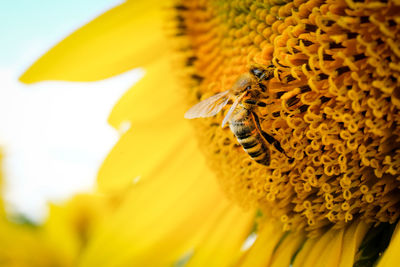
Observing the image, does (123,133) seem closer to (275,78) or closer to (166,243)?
(166,243)

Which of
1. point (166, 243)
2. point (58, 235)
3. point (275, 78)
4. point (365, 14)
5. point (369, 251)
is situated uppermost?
point (365, 14)

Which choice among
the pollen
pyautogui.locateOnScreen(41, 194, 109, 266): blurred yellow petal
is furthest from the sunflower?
pyautogui.locateOnScreen(41, 194, 109, 266): blurred yellow petal

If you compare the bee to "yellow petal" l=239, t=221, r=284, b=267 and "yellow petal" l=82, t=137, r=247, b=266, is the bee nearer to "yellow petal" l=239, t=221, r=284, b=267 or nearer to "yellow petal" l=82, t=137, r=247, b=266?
"yellow petal" l=239, t=221, r=284, b=267

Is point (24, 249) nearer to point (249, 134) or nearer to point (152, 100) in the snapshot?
point (152, 100)

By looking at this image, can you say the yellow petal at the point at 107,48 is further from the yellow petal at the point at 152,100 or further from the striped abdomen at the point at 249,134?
the striped abdomen at the point at 249,134

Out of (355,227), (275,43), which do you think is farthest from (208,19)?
(355,227)

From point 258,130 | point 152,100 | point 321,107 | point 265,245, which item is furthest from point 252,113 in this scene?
point 152,100

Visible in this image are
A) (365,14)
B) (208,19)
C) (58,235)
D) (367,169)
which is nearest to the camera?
(365,14)
